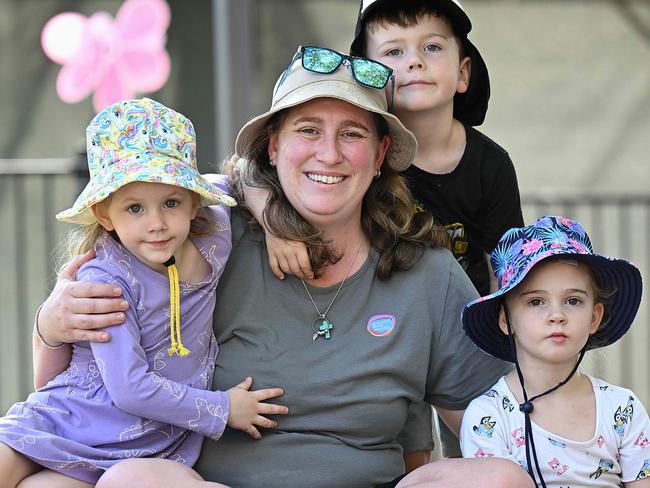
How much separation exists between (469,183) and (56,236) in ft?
11.2

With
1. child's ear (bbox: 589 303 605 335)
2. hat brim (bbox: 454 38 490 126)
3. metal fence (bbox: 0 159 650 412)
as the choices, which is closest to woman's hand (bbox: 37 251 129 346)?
child's ear (bbox: 589 303 605 335)

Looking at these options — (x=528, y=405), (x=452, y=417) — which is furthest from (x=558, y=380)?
(x=452, y=417)

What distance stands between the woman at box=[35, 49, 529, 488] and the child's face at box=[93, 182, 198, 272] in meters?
0.21

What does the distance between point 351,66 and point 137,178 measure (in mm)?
694

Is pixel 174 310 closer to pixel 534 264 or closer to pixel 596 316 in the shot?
pixel 534 264

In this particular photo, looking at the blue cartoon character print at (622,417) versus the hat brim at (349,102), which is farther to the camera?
the hat brim at (349,102)

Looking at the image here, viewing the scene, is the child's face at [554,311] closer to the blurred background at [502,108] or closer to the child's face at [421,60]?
the child's face at [421,60]

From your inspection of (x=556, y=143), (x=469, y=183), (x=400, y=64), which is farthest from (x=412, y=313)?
(x=556, y=143)

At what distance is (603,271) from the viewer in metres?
2.93

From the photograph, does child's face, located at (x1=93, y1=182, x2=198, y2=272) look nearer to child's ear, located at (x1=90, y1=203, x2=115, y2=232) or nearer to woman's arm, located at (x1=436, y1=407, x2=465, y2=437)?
child's ear, located at (x1=90, y1=203, x2=115, y2=232)

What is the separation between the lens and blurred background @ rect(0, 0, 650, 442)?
614 centimetres

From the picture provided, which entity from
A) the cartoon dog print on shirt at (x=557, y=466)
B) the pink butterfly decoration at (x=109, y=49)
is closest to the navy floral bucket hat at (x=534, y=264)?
the cartoon dog print on shirt at (x=557, y=466)

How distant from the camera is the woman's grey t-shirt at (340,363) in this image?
3.01 m

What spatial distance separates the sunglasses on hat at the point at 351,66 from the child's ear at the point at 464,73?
17.1 inches
